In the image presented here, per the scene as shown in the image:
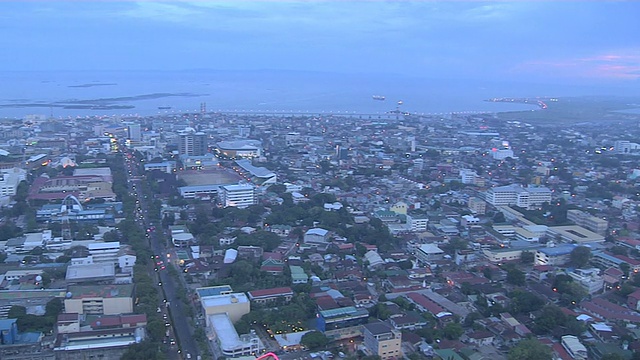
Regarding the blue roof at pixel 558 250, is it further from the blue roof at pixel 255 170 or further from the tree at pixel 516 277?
the blue roof at pixel 255 170

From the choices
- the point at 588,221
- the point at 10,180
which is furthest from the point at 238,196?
the point at 588,221

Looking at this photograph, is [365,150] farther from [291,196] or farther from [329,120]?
[329,120]

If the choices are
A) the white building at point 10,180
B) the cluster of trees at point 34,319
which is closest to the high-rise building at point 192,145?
the white building at point 10,180

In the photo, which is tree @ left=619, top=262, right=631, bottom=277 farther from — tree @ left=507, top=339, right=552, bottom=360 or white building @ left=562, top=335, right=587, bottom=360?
tree @ left=507, top=339, right=552, bottom=360

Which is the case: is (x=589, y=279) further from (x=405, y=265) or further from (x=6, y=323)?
(x=6, y=323)

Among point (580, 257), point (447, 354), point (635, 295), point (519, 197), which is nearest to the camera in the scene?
point (447, 354)
